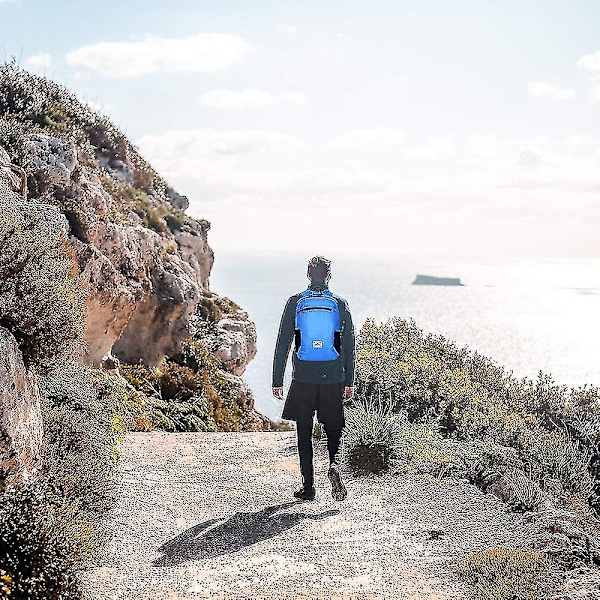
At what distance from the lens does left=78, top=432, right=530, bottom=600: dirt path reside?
4785mm

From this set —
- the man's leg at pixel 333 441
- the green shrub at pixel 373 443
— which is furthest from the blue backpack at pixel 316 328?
the green shrub at pixel 373 443

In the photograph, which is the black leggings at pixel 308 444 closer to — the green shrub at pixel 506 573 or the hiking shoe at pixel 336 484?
the hiking shoe at pixel 336 484

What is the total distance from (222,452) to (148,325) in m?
5.00

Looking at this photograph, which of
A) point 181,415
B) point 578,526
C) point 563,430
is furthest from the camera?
point 181,415

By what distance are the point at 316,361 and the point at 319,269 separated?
0.84m

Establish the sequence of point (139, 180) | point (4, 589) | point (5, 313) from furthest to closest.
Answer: point (139, 180) → point (5, 313) → point (4, 589)

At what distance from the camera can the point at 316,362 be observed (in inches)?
247

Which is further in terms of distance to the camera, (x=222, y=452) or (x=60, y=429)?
(x=222, y=452)

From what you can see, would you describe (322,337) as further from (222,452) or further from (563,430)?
(563,430)

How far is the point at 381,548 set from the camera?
5.43 meters

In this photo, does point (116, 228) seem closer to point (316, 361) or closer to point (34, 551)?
point (316, 361)

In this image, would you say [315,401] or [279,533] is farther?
[315,401]

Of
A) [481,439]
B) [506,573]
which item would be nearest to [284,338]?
[506,573]

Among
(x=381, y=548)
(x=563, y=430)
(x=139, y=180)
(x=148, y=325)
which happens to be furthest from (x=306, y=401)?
(x=139, y=180)
